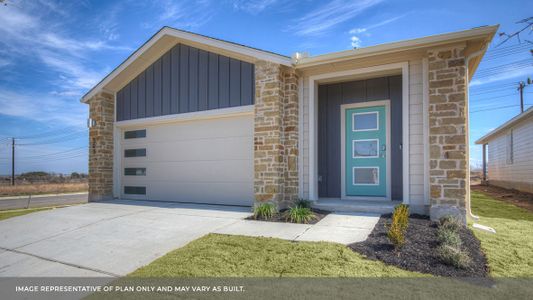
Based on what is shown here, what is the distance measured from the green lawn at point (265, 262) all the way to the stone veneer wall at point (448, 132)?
2.56m

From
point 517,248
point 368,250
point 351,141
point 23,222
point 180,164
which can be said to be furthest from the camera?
point 180,164

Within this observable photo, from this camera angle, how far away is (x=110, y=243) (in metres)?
4.46

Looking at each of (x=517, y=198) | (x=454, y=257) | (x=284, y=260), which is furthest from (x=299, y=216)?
(x=517, y=198)

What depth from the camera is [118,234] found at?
489 cm

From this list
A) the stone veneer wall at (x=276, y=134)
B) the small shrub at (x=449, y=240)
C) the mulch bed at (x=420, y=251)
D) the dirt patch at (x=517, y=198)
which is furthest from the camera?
the dirt patch at (x=517, y=198)

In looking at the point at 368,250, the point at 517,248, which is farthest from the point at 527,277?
the point at 368,250

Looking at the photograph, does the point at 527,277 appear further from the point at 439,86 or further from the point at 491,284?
the point at 439,86

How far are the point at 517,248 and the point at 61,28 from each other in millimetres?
11272

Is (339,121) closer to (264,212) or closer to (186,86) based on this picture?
(264,212)

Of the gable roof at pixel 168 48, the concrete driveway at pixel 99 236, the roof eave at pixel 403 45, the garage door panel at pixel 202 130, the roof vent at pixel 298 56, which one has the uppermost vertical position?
the gable roof at pixel 168 48

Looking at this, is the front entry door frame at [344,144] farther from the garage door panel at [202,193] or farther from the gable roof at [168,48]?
the garage door panel at [202,193]

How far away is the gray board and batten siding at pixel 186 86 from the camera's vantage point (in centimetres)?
717

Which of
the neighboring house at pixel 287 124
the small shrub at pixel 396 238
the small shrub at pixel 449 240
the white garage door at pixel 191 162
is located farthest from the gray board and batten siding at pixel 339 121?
the small shrub at pixel 396 238

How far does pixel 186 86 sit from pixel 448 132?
615 cm
